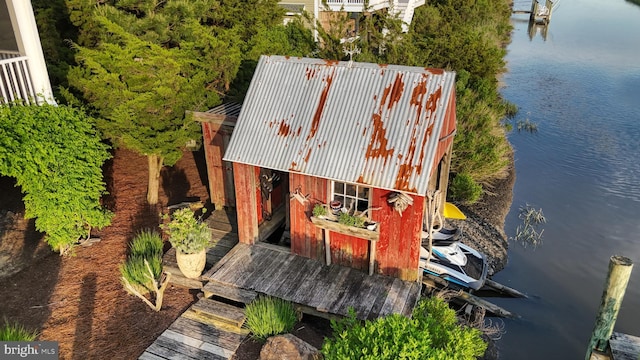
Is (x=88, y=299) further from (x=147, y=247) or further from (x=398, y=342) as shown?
(x=398, y=342)

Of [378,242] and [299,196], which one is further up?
[299,196]

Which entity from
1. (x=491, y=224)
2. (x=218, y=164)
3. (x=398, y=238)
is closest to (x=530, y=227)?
(x=491, y=224)

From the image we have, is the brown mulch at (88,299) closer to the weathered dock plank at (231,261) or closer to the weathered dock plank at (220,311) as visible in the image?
the weathered dock plank at (220,311)

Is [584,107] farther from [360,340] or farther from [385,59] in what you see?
[360,340]

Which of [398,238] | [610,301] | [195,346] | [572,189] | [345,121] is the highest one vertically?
[345,121]

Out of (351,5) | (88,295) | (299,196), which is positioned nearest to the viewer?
(88,295)

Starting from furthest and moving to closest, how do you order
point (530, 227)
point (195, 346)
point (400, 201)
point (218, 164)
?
point (530, 227) < point (218, 164) < point (400, 201) < point (195, 346)

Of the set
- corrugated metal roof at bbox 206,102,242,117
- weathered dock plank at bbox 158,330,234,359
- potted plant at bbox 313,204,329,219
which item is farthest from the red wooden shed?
weathered dock plank at bbox 158,330,234,359

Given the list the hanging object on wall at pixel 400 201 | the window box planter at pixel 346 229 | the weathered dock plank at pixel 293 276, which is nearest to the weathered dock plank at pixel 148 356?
the weathered dock plank at pixel 293 276

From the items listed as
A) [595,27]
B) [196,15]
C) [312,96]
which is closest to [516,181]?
[312,96]
